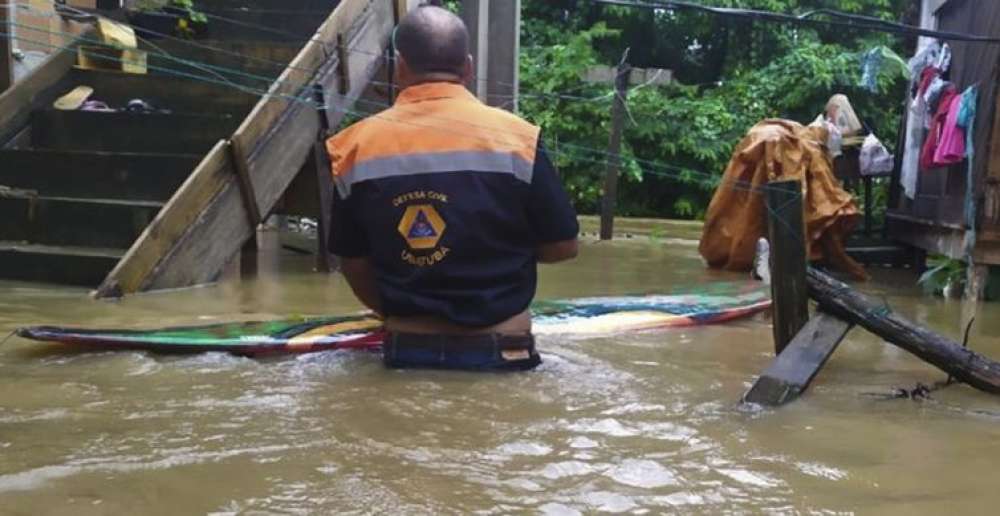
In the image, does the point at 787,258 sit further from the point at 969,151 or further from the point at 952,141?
the point at 952,141

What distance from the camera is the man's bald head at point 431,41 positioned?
3184 millimetres

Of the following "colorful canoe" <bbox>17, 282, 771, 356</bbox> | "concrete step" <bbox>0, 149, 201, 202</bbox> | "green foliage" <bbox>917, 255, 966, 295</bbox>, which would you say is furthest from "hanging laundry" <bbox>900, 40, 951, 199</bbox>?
"concrete step" <bbox>0, 149, 201, 202</bbox>

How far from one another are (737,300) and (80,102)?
4558 millimetres

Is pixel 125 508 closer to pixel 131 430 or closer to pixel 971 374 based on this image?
pixel 131 430

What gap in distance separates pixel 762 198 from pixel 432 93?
16.9ft

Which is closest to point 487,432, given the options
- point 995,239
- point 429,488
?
point 429,488

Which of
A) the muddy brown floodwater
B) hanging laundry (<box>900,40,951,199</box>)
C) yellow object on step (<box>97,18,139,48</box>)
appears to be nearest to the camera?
the muddy brown floodwater

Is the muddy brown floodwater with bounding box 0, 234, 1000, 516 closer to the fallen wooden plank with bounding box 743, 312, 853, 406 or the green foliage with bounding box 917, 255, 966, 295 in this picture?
the fallen wooden plank with bounding box 743, 312, 853, 406

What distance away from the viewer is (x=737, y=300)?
543 centimetres

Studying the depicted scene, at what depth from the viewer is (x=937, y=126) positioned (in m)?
7.45

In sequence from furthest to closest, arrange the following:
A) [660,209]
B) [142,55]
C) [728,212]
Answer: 1. [660,209]
2. [728,212]
3. [142,55]

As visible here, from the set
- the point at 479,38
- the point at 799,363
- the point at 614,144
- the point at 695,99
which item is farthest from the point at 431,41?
the point at 695,99

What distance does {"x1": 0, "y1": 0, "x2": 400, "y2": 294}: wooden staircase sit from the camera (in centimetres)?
566

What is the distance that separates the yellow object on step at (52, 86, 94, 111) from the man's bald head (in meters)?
4.31
